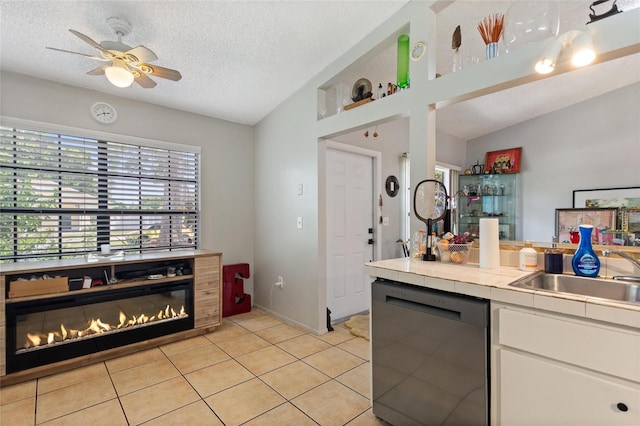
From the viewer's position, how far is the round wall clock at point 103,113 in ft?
9.86

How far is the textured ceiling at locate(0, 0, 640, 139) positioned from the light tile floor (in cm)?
255

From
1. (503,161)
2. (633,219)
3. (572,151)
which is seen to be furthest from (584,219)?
(503,161)

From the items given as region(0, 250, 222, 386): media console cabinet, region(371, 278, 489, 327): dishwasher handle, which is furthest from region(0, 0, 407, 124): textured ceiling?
region(371, 278, 489, 327): dishwasher handle

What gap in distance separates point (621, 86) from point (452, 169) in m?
2.23

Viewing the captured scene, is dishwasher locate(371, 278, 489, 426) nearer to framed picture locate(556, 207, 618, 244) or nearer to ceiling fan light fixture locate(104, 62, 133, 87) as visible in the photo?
ceiling fan light fixture locate(104, 62, 133, 87)

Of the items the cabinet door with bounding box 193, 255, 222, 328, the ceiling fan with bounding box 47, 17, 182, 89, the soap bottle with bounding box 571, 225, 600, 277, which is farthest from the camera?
the cabinet door with bounding box 193, 255, 222, 328

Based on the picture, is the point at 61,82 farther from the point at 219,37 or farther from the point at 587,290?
the point at 587,290

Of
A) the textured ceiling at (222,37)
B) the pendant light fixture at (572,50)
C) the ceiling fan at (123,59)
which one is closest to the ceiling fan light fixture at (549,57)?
the pendant light fixture at (572,50)

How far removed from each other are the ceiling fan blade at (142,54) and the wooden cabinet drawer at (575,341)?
2.51 m

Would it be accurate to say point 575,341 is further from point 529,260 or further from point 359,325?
point 359,325

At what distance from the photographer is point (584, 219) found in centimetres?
374

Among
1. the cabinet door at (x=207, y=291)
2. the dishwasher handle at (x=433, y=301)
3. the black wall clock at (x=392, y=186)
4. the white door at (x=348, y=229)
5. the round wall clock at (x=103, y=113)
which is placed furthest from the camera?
the black wall clock at (x=392, y=186)

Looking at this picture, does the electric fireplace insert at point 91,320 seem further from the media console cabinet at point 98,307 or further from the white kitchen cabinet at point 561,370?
the white kitchen cabinet at point 561,370

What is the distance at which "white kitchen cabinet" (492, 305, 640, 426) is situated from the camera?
1.05 meters
